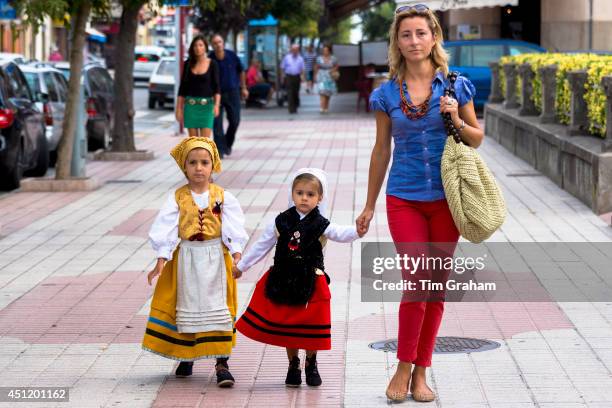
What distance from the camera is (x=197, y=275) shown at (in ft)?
21.6

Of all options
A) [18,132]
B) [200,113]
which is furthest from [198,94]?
[18,132]

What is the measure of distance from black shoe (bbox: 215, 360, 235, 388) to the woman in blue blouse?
0.79 meters

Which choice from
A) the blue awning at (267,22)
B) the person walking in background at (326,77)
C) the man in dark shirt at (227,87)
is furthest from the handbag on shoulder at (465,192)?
the blue awning at (267,22)

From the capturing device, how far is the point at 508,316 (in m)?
8.29

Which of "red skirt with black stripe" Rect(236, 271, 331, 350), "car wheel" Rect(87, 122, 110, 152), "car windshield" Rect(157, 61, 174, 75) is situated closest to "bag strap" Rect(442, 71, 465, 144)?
"red skirt with black stripe" Rect(236, 271, 331, 350)

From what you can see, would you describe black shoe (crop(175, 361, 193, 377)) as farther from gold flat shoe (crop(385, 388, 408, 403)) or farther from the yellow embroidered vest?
gold flat shoe (crop(385, 388, 408, 403))

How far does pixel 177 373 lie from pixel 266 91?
32.8 meters

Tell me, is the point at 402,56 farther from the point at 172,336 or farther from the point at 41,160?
the point at 41,160

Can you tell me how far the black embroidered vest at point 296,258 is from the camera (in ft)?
21.1

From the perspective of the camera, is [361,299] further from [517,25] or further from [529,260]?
[517,25]

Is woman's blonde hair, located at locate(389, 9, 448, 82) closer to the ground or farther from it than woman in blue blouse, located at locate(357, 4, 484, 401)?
farther from it

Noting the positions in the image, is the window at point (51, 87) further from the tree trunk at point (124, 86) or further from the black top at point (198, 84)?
the black top at point (198, 84)

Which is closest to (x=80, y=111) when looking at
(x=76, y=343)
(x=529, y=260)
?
(x=529, y=260)

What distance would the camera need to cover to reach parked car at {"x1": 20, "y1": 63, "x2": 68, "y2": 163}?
19.8m
